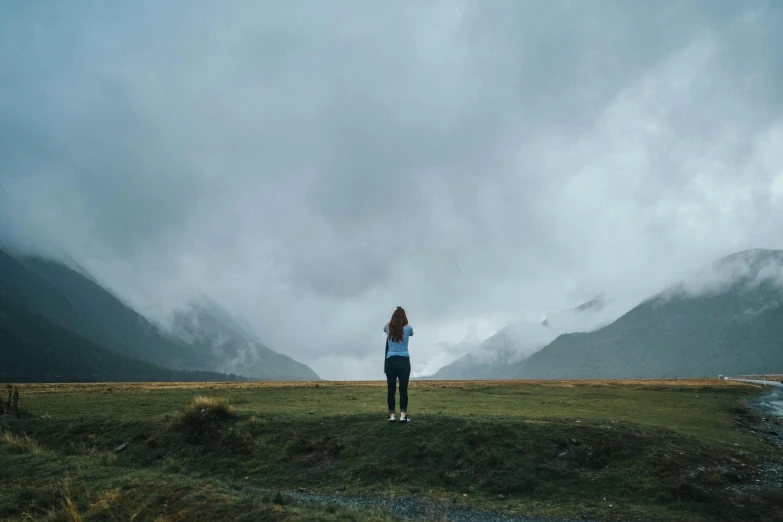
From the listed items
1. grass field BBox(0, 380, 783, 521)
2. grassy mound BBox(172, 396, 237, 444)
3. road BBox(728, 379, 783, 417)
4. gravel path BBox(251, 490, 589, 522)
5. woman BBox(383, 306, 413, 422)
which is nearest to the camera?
grass field BBox(0, 380, 783, 521)

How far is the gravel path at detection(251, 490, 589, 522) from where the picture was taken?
1202 cm

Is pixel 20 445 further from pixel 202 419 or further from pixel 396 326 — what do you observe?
pixel 396 326

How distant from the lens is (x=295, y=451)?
1814cm

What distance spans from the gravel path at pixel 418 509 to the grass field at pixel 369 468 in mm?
530

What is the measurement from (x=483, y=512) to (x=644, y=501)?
4809mm

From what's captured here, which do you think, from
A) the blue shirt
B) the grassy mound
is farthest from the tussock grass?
the blue shirt

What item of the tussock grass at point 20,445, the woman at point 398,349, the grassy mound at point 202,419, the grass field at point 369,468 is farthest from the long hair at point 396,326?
the tussock grass at point 20,445

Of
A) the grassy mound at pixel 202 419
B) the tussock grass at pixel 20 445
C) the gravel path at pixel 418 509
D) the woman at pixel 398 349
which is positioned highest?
the woman at pixel 398 349

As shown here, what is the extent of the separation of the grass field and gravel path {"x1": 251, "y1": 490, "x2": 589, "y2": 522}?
20.9 inches

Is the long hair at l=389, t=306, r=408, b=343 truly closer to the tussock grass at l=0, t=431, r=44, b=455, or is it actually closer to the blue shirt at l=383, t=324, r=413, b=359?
the blue shirt at l=383, t=324, r=413, b=359

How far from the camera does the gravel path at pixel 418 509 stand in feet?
39.4

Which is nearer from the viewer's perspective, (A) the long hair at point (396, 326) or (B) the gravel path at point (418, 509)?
(B) the gravel path at point (418, 509)

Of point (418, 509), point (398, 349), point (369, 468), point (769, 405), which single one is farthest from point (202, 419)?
point (769, 405)

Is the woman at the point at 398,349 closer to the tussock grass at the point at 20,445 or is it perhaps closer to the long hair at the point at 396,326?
the long hair at the point at 396,326
